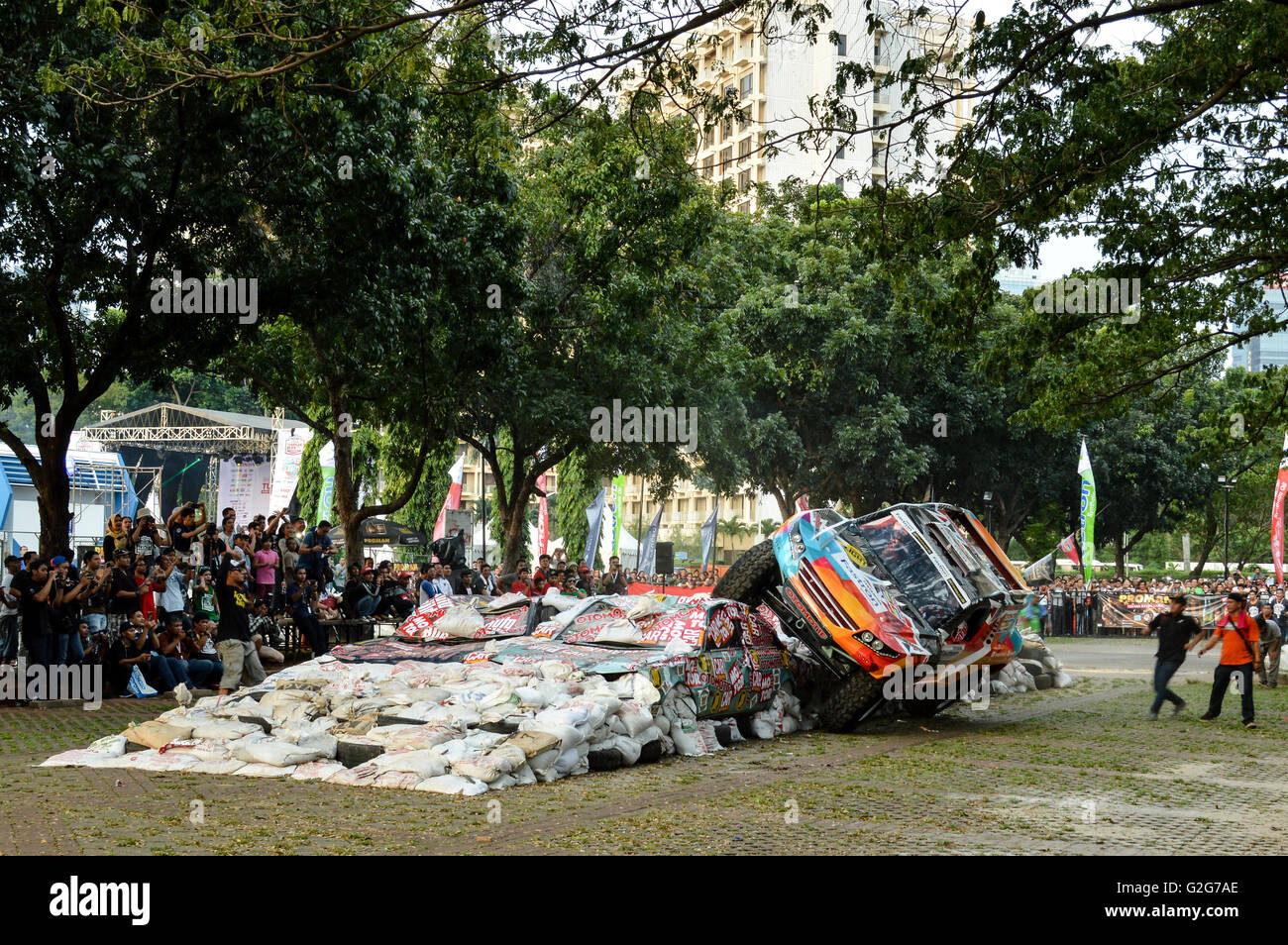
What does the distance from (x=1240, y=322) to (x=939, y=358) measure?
790 inches

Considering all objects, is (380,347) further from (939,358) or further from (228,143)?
(939,358)

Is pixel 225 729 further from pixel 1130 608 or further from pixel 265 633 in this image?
pixel 1130 608

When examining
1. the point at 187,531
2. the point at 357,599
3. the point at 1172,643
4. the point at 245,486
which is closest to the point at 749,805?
the point at 1172,643

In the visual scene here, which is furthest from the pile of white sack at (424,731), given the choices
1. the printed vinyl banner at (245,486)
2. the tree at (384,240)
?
the printed vinyl banner at (245,486)

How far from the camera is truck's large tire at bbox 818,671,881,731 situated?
1310cm

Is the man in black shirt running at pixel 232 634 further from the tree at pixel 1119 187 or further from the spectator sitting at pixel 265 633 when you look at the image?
the tree at pixel 1119 187

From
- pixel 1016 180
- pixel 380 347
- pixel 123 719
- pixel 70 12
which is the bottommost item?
pixel 123 719

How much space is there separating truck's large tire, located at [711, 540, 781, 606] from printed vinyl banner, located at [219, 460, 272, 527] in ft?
119

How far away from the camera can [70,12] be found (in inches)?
567

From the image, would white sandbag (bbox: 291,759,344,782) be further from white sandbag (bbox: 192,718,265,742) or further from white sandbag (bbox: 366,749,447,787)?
white sandbag (bbox: 192,718,265,742)

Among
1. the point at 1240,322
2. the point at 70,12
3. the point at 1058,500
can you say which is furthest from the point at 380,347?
the point at 1058,500

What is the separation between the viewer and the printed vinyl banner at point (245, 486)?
4759 cm

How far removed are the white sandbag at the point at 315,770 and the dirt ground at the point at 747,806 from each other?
173mm

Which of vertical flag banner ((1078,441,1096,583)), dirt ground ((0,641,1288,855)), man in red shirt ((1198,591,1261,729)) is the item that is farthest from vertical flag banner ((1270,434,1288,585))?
dirt ground ((0,641,1288,855))
